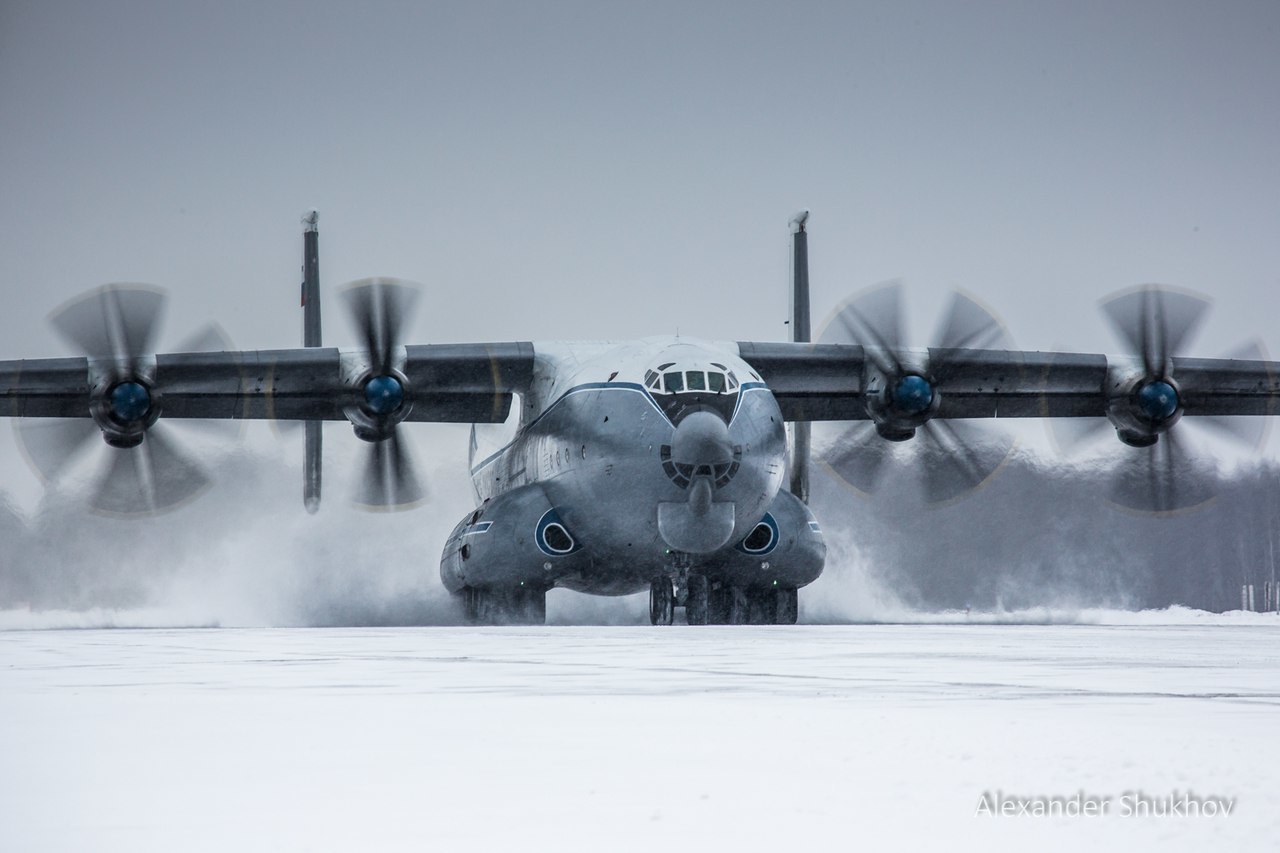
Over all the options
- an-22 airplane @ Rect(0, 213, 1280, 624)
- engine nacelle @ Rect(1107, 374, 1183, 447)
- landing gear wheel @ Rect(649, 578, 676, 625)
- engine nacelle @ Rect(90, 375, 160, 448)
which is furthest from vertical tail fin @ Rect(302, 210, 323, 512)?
engine nacelle @ Rect(1107, 374, 1183, 447)

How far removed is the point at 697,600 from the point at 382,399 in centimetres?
563

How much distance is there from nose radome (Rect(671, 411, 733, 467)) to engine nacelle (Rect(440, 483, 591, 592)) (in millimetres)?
3014

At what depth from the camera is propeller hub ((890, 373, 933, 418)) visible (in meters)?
23.3

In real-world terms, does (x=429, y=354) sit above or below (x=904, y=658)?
above

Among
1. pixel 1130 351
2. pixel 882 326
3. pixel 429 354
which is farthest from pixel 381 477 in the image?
pixel 1130 351

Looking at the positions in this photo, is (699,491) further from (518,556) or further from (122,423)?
(122,423)

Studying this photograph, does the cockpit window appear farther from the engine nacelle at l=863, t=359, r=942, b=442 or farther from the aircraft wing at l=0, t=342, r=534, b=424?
the engine nacelle at l=863, t=359, r=942, b=442

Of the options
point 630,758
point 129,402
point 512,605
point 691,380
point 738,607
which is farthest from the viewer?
point 738,607

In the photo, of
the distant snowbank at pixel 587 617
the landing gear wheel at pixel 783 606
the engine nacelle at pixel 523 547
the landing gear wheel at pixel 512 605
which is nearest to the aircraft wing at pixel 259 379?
the engine nacelle at pixel 523 547

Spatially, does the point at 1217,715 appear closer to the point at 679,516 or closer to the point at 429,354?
the point at 679,516

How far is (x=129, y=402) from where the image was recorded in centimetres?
2191

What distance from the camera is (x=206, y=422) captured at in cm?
2223

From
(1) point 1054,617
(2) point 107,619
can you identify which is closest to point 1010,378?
(1) point 1054,617

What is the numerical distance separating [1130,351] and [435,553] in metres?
15.9
